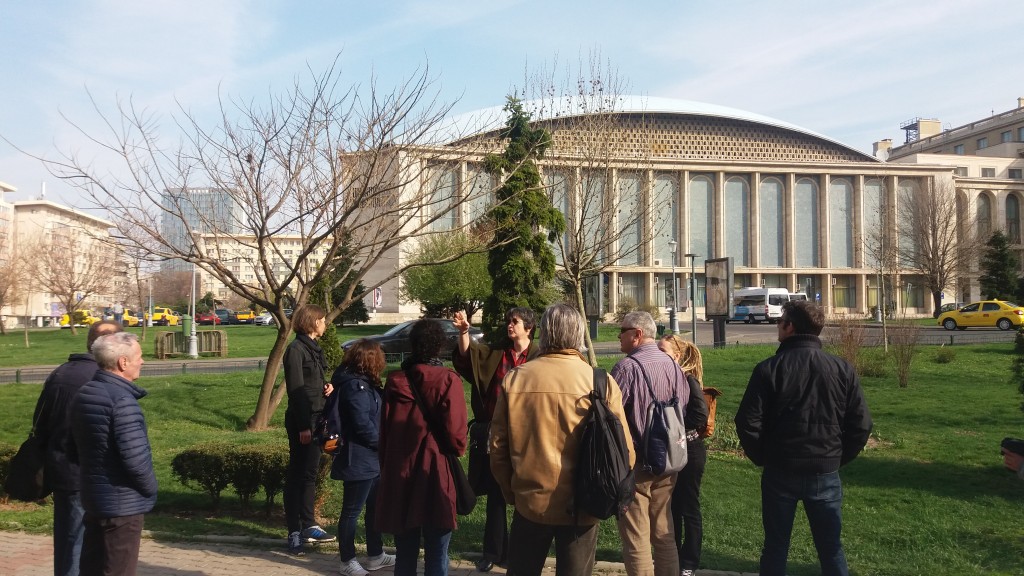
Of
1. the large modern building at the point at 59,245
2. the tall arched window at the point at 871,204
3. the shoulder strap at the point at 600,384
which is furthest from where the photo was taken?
the tall arched window at the point at 871,204

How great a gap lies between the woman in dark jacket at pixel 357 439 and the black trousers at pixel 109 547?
5.28ft

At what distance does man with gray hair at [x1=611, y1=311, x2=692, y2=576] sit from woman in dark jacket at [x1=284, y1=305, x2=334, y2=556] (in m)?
2.43

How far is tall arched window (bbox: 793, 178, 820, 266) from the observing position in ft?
226

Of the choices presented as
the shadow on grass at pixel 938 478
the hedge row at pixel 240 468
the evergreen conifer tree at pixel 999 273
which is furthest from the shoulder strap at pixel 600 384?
the evergreen conifer tree at pixel 999 273

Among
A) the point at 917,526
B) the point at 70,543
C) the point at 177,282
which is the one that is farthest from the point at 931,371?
the point at 177,282

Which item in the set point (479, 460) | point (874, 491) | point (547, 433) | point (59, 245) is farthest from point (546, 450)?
point (59, 245)

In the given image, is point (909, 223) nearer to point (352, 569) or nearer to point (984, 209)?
point (984, 209)

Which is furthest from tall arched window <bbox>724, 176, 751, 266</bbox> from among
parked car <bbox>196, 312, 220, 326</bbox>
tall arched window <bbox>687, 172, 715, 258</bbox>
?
parked car <bbox>196, 312, 220, 326</bbox>

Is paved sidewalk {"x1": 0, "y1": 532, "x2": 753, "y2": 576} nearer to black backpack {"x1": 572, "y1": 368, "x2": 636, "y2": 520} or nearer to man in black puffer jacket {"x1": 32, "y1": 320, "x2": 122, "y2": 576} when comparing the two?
man in black puffer jacket {"x1": 32, "y1": 320, "x2": 122, "y2": 576}

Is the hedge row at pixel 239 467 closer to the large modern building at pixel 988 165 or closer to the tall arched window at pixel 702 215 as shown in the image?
the tall arched window at pixel 702 215

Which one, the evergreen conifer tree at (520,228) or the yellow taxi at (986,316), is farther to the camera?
the yellow taxi at (986,316)

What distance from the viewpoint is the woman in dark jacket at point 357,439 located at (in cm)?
553

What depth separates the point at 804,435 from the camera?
435cm

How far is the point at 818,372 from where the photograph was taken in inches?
172
